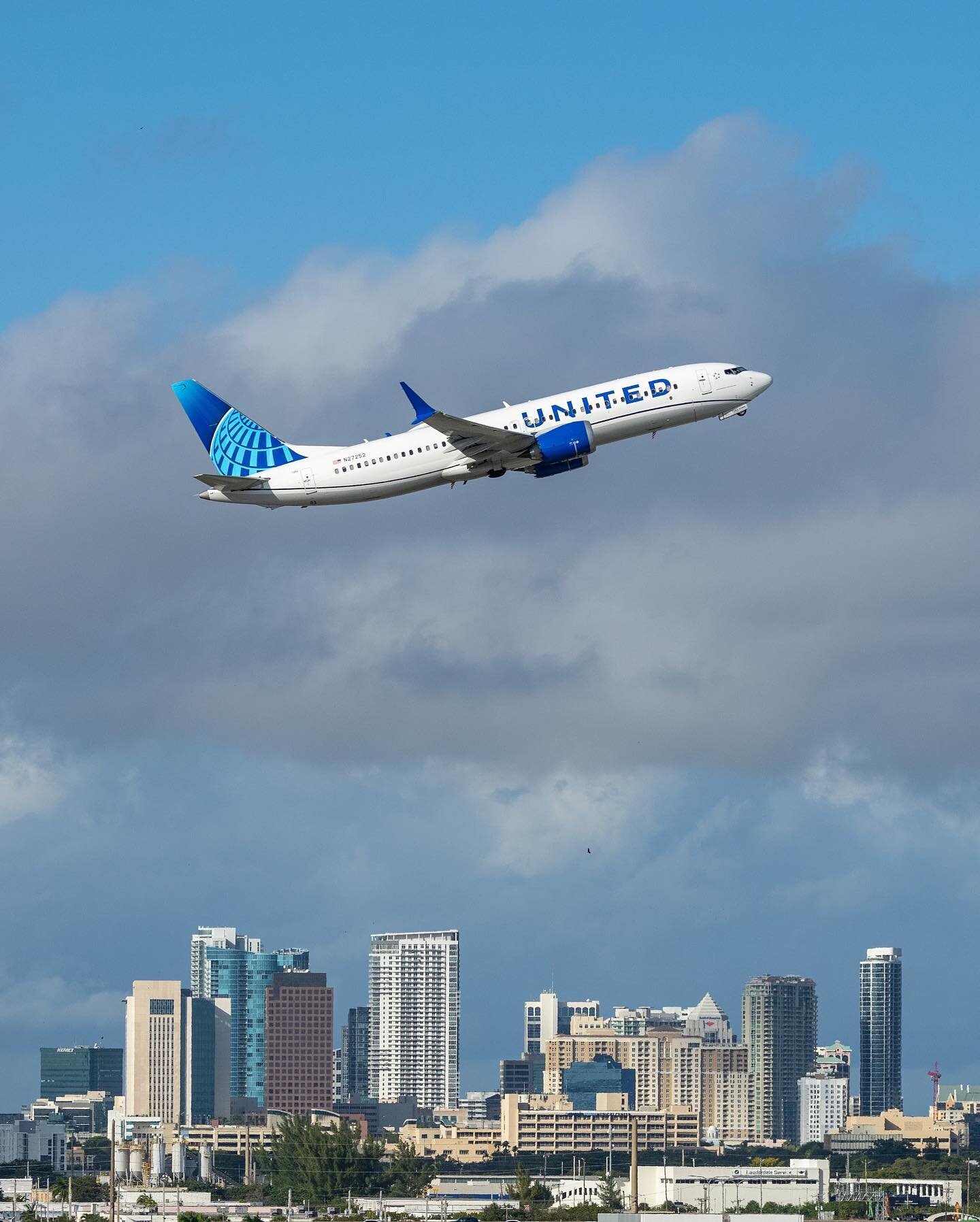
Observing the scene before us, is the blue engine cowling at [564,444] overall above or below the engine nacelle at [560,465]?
above

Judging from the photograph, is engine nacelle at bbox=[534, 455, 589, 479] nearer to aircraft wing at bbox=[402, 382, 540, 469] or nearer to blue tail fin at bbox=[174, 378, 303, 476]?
aircraft wing at bbox=[402, 382, 540, 469]

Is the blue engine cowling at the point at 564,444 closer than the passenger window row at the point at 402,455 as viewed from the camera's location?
Yes

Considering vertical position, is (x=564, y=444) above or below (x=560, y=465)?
above

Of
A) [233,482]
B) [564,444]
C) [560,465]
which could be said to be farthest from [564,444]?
[233,482]

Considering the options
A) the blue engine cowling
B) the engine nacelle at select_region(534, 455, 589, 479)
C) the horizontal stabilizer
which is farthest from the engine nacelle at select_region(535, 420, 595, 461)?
the horizontal stabilizer

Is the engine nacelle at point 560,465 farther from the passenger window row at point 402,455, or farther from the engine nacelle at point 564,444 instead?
the passenger window row at point 402,455

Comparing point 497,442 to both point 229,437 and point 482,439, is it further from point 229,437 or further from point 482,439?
point 229,437

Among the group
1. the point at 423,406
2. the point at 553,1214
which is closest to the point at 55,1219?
the point at 553,1214

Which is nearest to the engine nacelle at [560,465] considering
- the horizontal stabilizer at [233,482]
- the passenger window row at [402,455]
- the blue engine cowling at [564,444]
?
the blue engine cowling at [564,444]
